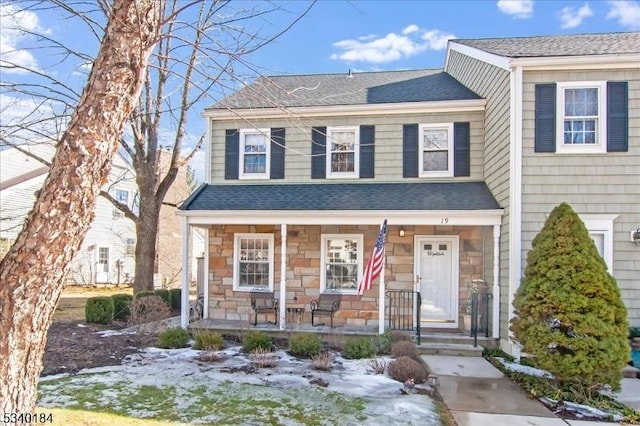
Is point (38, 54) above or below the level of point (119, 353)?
above

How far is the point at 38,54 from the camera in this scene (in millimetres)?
5961

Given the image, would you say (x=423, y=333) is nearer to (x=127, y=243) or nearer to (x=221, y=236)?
(x=221, y=236)

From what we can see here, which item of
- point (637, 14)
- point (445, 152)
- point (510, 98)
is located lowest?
point (445, 152)

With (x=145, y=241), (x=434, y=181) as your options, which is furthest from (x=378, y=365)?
(x=145, y=241)

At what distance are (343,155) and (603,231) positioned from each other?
5656 millimetres

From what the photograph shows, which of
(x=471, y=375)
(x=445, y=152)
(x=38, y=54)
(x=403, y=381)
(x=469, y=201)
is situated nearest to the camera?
(x=38, y=54)

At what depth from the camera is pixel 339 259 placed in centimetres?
1066

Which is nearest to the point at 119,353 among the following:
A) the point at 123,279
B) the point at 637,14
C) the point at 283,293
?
the point at 283,293

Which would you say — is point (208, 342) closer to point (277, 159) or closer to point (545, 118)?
point (277, 159)

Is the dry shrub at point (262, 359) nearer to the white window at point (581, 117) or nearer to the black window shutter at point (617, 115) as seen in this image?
the white window at point (581, 117)

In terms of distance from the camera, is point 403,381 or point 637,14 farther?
point 637,14

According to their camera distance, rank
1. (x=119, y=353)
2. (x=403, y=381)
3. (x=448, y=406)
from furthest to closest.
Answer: (x=119, y=353) < (x=403, y=381) < (x=448, y=406)

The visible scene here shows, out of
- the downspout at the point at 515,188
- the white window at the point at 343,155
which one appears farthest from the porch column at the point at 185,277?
the downspout at the point at 515,188

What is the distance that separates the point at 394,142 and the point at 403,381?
19.2ft
